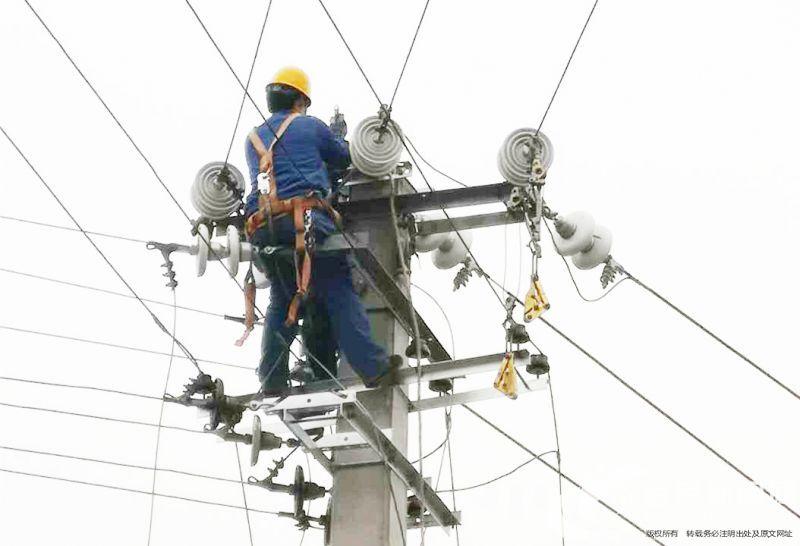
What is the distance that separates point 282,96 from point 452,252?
1.28 m

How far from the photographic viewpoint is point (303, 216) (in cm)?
757

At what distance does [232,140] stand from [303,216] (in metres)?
0.62

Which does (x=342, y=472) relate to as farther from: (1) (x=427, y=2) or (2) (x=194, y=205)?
(1) (x=427, y=2)

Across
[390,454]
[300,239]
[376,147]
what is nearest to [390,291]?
[300,239]

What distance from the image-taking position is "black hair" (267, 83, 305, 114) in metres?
8.09

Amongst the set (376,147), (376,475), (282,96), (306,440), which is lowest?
(376,475)

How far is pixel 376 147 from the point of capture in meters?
7.93

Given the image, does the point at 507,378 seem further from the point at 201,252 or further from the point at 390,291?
the point at 201,252

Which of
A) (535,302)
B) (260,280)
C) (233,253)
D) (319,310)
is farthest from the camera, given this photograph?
(260,280)

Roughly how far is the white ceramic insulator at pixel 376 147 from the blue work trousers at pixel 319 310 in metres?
0.46

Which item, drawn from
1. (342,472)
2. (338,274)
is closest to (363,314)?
(338,274)

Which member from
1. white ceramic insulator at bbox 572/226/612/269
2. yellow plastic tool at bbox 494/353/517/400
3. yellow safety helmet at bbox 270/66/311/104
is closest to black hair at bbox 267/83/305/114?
yellow safety helmet at bbox 270/66/311/104

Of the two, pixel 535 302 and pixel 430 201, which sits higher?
pixel 430 201

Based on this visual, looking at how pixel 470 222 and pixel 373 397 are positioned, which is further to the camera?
pixel 470 222
